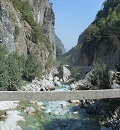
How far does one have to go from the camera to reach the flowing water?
18.7 metres

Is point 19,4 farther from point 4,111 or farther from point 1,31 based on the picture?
point 4,111

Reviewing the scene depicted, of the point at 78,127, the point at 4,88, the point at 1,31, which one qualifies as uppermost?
the point at 1,31

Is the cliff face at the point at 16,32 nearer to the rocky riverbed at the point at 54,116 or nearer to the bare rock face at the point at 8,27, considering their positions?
the bare rock face at the point at 8,27

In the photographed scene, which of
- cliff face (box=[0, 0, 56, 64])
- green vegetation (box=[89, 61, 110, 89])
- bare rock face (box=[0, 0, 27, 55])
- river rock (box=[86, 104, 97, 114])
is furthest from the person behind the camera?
cliff face (box=[0, 0, 56, 64])

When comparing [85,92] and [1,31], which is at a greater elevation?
[1,31]

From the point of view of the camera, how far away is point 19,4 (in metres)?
65.6

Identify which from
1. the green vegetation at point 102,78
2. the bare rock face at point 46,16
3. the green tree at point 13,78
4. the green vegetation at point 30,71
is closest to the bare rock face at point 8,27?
the green vegetation at point 30,71

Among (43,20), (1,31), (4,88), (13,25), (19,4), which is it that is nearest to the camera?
(4,88)

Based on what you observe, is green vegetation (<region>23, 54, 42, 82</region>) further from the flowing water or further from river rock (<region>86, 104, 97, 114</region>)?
river rock (<region>86, 104, 97, 114</region>)

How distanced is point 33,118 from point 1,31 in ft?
82.1

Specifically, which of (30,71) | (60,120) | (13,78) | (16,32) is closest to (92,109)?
(60,120)

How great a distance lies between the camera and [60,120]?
20891mm

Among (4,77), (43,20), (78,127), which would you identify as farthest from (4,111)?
(43,20)

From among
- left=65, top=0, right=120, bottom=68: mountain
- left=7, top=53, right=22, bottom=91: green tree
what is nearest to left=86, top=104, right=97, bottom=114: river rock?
left=7, top=53, right=22, bottom=91: green tree
